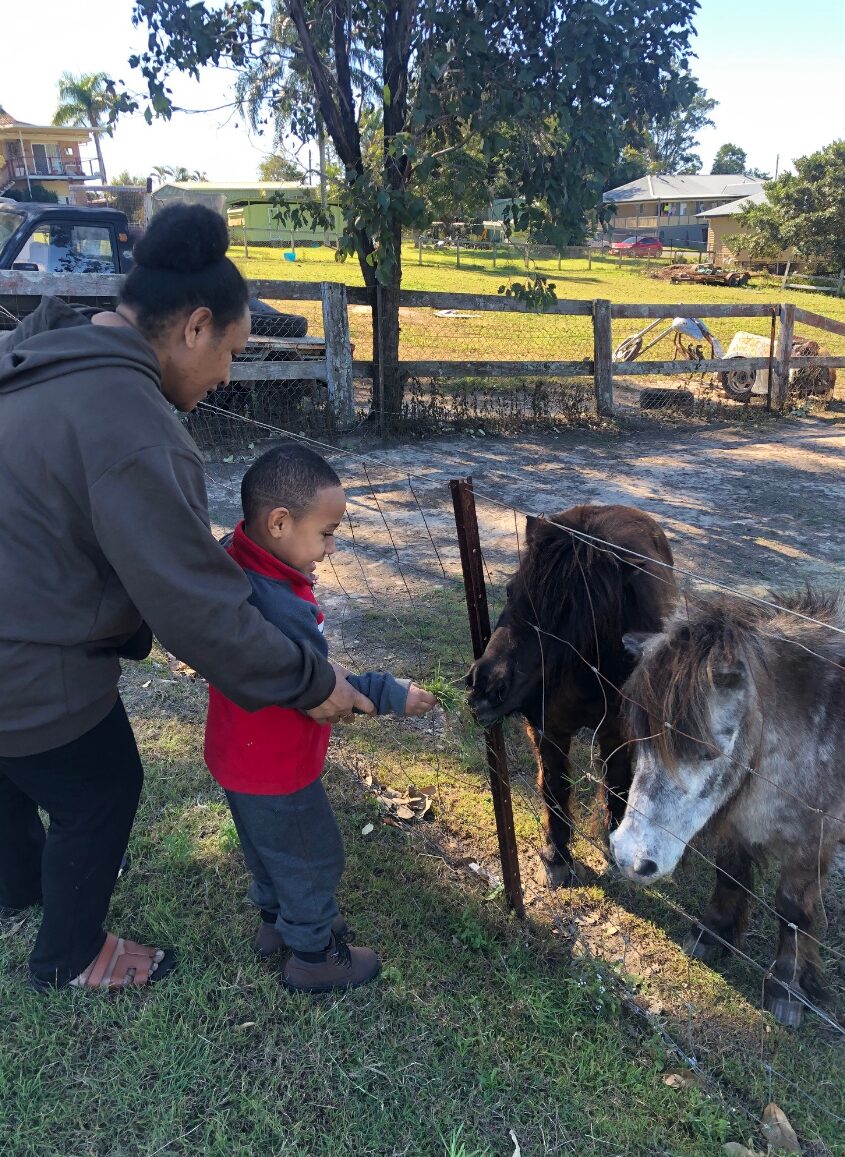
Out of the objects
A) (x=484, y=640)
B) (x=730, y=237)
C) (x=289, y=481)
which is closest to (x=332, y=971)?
(x=484, y=640)

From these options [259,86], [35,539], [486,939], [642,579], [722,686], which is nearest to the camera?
[35,539]

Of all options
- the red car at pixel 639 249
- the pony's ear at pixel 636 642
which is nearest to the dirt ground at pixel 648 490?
the pony's ear at pixel 636 642

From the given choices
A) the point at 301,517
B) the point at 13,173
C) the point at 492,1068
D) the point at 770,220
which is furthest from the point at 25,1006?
the point at 13,173

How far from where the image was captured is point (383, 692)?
86.1 inches

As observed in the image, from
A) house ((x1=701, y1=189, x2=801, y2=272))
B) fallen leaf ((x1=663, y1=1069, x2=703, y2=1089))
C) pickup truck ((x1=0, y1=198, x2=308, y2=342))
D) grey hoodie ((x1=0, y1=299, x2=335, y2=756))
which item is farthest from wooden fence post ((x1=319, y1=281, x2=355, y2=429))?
house ((x1=701, y1=189, x2=801, y2=272))

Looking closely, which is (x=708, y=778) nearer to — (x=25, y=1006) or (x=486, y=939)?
(x=486, y=939)

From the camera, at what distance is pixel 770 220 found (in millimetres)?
38656

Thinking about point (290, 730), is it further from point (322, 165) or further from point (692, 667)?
point (322, 165)

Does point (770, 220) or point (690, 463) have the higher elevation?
point (770, 220)

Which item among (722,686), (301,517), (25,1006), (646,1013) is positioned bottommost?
(646,1013)

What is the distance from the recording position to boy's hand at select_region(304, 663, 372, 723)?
1.98 metres

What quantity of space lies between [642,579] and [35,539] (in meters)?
2.01

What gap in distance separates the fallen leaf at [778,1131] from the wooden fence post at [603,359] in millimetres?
9246

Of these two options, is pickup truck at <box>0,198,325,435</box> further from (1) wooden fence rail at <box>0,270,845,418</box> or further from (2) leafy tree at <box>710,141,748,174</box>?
(2) leafy tree at <box>710,141,748,174</box>
